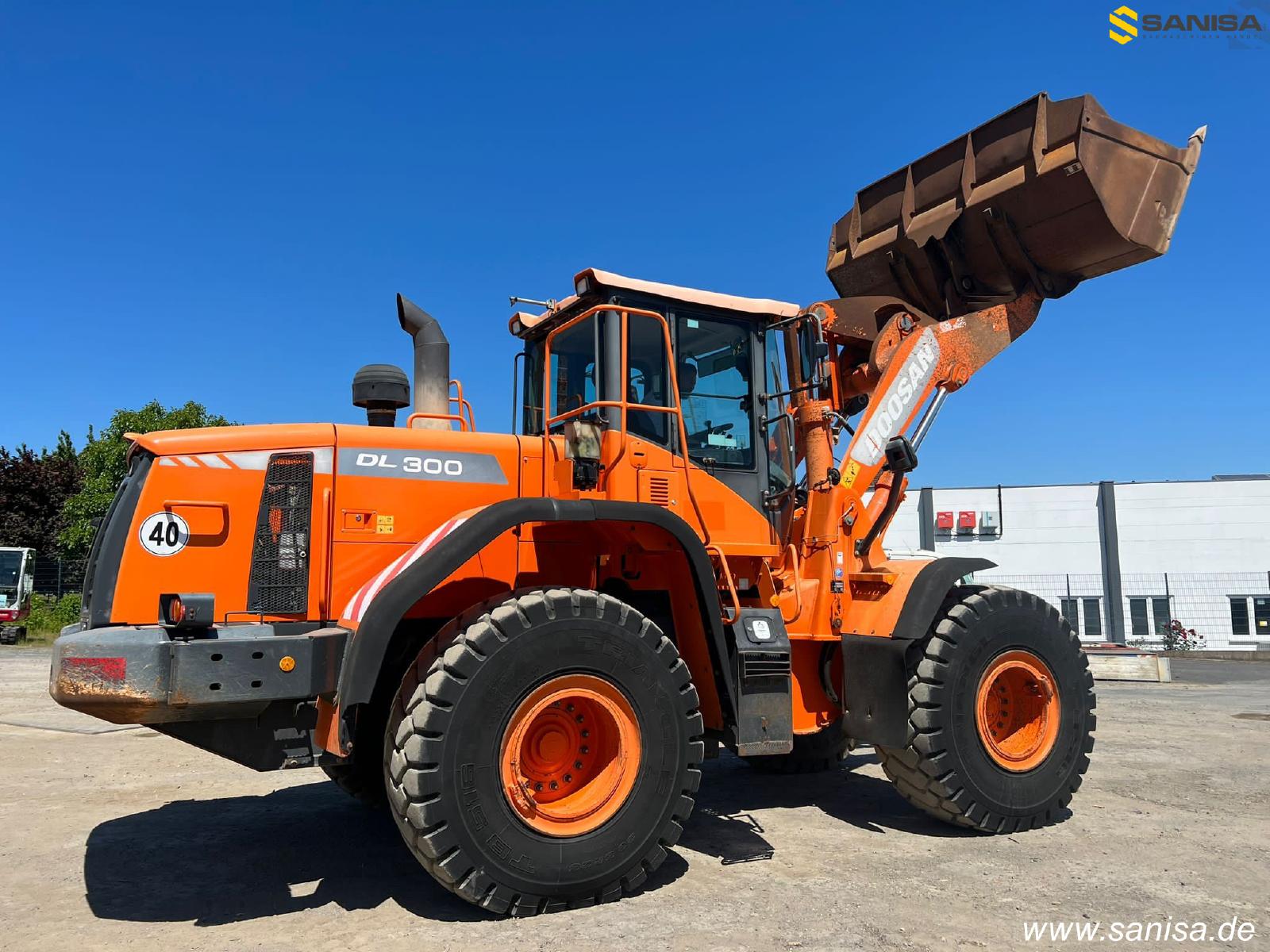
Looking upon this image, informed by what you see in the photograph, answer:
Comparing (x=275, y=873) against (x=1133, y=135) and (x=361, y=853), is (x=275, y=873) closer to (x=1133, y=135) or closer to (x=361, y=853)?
(x=361, y=853)

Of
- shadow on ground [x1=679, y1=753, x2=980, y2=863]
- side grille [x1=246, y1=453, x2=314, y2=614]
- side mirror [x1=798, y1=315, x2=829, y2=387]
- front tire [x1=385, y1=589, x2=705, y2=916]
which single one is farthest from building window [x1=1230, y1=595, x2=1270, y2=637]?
side grille [x1=246, y1=453, x2=314, y2=614]

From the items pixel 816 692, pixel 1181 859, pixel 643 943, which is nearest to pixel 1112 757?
pixel 1181 859

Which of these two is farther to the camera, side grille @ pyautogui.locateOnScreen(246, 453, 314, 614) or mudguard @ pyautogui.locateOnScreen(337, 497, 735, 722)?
side grille @ pyautogui.locateOnScreen(246, 453, 314, 614)

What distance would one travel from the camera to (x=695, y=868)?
16.0ft

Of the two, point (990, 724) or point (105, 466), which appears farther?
point (105, 466)

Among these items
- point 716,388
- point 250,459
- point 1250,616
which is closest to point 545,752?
point 250,459

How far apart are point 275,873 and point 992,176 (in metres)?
6.32

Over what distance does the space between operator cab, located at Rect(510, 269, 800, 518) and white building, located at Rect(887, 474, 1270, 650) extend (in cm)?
2347

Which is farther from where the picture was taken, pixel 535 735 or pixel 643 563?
pixel 643 563

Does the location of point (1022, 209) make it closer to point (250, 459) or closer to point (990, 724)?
point (990, 724)

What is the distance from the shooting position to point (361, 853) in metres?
5.19

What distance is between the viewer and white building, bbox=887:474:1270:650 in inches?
1049

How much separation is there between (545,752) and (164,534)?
83.4 inches

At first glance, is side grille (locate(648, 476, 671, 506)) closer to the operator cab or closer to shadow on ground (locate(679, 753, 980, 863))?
the operator cab
